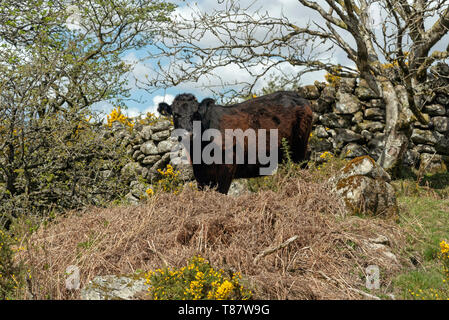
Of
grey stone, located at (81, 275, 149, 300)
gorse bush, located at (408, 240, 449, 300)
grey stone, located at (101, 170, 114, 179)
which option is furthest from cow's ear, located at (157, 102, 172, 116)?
gorse bush, located at (408, 240, 449, 300)

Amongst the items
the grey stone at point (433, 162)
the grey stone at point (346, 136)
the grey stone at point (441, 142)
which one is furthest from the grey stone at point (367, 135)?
the grey stone at point (441, 142)

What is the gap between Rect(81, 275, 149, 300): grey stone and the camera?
144 inches

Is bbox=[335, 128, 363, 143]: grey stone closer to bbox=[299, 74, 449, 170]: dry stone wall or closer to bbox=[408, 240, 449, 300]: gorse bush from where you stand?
bbox=[299, 74, 449, 170]: dry stone wall

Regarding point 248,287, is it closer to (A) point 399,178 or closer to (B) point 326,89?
(A) point 399,178

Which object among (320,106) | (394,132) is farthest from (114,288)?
(320,106)

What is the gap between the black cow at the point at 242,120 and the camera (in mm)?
7305

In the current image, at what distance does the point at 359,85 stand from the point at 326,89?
1113mm

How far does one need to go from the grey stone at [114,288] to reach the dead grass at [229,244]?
19.3 inches

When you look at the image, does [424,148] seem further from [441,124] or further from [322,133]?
[322,133]

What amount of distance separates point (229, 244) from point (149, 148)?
21.8 feet

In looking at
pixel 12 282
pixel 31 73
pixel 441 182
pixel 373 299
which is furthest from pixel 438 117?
pixel 12 282

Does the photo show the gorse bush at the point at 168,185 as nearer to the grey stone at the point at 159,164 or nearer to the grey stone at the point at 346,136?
the grey stone at the point at 159,164

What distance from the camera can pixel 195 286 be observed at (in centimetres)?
350

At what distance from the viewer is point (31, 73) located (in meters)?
7.53
